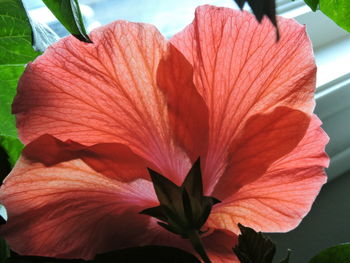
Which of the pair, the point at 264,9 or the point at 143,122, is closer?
the point at 264,9

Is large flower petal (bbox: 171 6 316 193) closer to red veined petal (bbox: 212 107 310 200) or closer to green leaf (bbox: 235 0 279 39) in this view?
red veined petal (bbox: 212 107 310 200)

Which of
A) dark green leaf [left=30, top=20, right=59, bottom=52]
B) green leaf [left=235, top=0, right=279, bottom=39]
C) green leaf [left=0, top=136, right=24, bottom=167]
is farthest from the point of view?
green leaf [left=0, top=136, right=24, bottom=167]

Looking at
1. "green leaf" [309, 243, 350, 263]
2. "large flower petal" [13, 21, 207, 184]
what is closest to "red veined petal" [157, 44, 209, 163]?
"large flower petal" [13, 21, 207, 184]

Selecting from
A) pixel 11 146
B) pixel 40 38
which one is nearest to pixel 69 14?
pixel 40 38

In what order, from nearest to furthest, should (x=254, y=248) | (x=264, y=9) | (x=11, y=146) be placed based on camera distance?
(x=264, y=9)
(x=254, y=248)
(x=11, y=146)

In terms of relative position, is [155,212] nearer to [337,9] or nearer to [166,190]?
[166,190]

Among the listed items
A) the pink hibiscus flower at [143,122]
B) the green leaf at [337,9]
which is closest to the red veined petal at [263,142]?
the pink hibiscus flower at [143,122]
